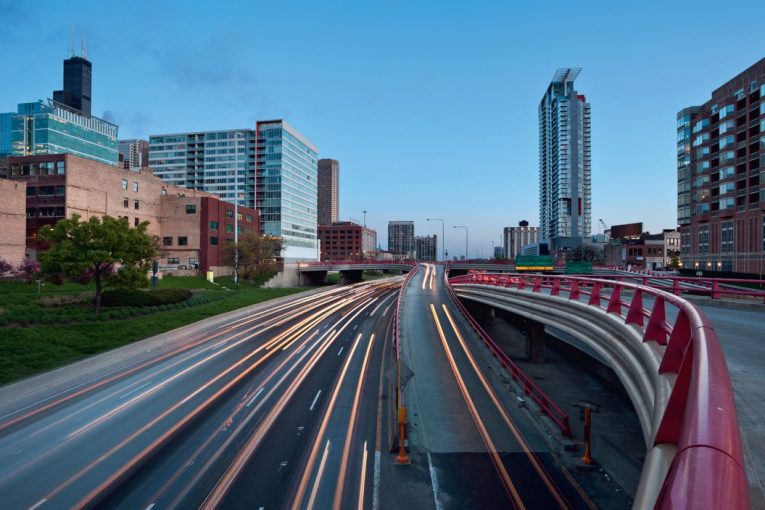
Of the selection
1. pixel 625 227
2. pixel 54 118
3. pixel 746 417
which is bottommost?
pixel 746 417

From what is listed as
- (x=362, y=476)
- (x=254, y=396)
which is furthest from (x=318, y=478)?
(x=254, y=396)

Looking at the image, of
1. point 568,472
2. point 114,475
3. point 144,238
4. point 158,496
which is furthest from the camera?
point 144,238

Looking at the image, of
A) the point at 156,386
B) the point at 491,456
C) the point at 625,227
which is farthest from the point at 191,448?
the point at 625,227

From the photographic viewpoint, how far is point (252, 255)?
7150 cm

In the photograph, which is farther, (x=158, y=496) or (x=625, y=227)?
(x=625, y=227)

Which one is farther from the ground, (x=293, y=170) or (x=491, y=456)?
(x=293, y=170)

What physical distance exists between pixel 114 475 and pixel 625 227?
184 metres

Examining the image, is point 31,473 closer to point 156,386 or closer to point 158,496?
point 158,496

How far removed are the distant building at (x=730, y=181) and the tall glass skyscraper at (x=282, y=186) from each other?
112537 millimetres

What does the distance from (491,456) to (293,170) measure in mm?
158235

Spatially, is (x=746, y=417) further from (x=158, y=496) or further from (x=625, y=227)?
(x=625, y=227)

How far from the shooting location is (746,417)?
701 cm

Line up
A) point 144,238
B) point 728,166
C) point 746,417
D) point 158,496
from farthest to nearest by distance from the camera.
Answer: point 728,166 → point 144,238 → point 158,496 → point 746,417

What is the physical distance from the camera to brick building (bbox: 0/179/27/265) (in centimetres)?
4922
